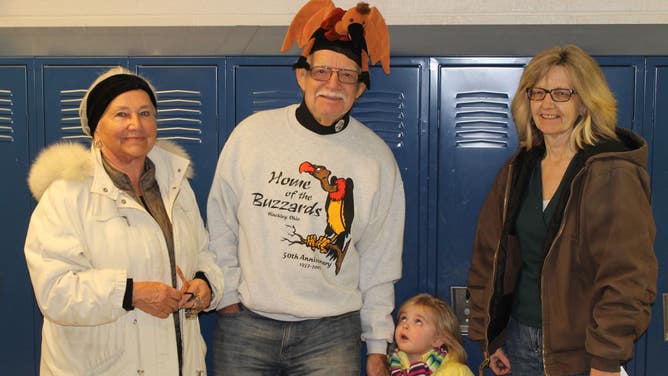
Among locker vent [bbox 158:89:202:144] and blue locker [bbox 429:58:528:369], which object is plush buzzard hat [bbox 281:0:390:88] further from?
locker vent [bbox 158:89:202:144]

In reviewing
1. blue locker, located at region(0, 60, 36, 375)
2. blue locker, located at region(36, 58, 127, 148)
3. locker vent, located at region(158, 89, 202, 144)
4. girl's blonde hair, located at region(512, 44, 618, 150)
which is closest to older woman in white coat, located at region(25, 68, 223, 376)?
locker vent, located at region(158, 89, 202, 144)

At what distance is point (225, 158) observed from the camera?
249 cm

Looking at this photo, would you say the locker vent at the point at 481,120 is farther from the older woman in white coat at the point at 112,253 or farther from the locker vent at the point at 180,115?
the older woman in white coat at the point at 112,253

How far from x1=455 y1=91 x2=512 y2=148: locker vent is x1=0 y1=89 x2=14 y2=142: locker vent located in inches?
73.3

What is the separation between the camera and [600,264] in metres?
2.04

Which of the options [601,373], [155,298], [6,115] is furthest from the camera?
[6,115]

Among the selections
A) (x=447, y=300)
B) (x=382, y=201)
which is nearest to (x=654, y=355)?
(x=447, y=300)

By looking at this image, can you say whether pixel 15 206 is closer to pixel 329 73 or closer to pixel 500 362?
pixel 329 73

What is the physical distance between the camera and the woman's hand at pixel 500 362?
8.14 feet

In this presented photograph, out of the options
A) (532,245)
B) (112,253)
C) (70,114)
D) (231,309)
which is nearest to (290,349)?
(231,309)

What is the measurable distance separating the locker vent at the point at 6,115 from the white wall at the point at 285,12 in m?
0.81

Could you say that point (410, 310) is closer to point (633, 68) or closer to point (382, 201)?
point (382, 201)

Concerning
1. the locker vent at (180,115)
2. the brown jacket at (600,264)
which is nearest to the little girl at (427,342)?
the brown jacket at (600,264)

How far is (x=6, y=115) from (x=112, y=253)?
1.17 metres
